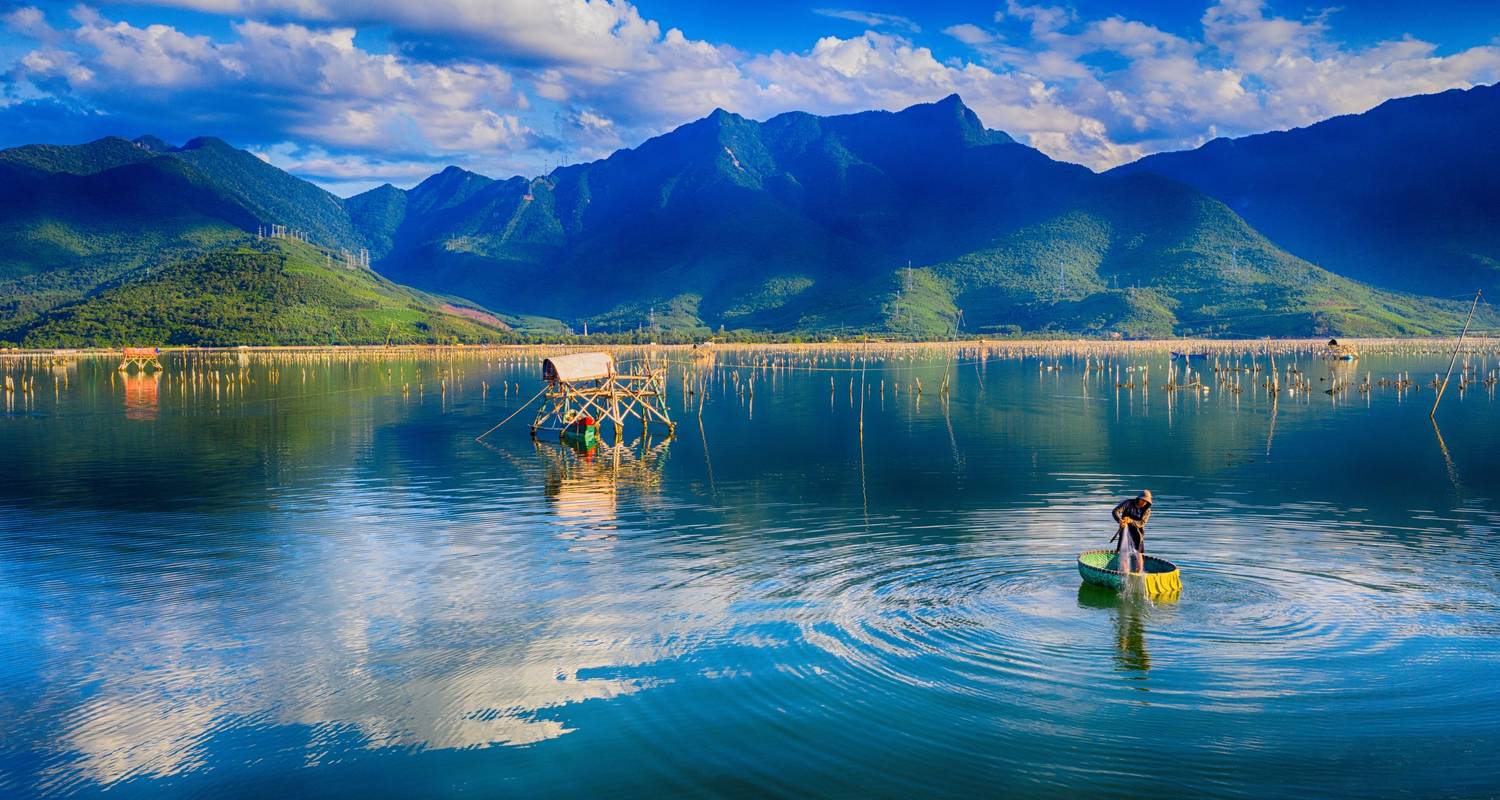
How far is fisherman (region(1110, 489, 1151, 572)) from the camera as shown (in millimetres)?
20819

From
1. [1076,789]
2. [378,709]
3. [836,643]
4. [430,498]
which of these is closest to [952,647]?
[836,643]

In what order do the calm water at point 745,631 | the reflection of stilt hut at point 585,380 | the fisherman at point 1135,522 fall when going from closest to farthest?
the calm water at point 745,631, the fisherman at point 1135,522, the reflection of stilt hut at point 585,380

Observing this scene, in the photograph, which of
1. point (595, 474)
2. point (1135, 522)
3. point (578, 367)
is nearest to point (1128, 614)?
point (1135, 522)

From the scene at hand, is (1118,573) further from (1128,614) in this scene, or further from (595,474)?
(595,474)

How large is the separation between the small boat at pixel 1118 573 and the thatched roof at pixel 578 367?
37.5 meters

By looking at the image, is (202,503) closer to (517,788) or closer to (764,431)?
(517,788)

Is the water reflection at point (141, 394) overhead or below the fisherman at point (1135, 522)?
overhead

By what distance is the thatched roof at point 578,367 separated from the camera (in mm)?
55575

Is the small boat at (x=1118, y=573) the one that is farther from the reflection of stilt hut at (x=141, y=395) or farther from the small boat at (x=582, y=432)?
the reflection of stilt hut at (x=141, y=395)

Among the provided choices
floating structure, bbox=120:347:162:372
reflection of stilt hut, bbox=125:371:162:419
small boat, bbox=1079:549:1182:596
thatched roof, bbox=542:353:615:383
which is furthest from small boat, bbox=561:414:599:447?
floating structure, bbox=120:347:162:372

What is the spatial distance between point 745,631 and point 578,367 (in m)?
39.2

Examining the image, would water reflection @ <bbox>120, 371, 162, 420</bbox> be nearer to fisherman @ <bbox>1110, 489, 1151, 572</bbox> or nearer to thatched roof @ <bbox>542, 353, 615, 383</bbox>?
thatched roof @ <bbox>542, 353, 615, 383</bbox>

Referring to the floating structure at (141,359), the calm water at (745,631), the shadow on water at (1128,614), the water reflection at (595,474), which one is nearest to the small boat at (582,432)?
the water reflection at (595,474)

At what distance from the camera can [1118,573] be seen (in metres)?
20.6
